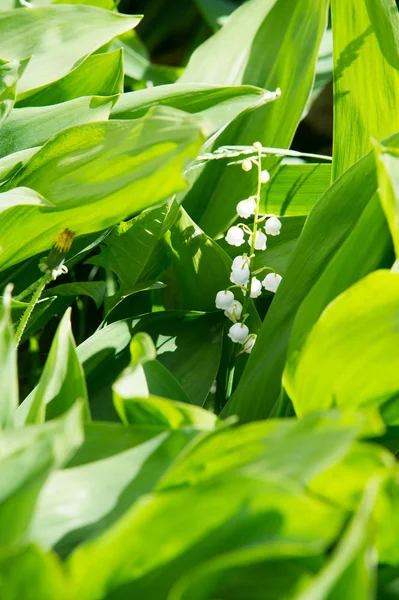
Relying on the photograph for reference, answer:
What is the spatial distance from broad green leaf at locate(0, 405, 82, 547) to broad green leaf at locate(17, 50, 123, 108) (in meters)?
0.52

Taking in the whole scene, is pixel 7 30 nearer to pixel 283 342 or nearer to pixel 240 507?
pixel 283 342

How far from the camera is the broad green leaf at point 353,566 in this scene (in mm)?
324

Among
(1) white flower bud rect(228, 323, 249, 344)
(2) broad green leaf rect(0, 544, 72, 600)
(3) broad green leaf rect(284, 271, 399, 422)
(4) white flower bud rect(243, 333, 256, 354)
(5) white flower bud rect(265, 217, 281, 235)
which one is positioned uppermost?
(2) broad green leaf rect(0, 544, 72, 600)

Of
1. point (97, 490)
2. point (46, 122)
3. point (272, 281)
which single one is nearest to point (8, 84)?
point (46, 122)

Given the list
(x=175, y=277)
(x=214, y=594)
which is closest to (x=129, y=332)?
(x=175, y=277)

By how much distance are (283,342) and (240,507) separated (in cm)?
28

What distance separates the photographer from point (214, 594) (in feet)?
1.26

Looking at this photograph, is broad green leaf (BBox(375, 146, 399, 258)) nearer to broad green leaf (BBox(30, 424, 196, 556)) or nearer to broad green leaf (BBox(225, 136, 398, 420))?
broad green leaf (BBox(225, 136, 398, 420))

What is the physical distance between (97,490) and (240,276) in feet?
1.08

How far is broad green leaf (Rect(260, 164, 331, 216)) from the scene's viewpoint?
92 cm

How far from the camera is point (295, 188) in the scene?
3.05ft

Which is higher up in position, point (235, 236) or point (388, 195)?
point (388, 195)

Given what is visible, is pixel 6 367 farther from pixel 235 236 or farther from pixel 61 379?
pixel 235 236

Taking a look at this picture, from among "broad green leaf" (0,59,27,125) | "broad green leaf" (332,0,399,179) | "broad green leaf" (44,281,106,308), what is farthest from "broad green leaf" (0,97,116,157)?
"broad green leaf" (332,0,399,179)
